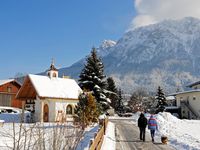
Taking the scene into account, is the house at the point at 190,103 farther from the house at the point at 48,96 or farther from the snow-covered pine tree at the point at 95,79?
the house at the point at 48,96

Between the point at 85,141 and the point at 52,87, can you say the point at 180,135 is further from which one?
the point at 52,87

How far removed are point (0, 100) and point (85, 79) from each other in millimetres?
24929

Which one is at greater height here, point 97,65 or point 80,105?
point 97,65

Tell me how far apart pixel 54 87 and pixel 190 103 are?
99.7 ft

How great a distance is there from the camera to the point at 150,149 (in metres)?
15.4

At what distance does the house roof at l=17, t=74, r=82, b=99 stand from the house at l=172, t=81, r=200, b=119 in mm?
25428

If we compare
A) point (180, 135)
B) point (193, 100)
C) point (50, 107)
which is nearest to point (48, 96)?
point (50, 107)

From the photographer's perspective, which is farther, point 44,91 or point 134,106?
point 134,106

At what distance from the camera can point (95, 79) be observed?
4097cm

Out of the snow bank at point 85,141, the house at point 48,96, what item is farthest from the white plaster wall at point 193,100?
the snow bank at point 85,141

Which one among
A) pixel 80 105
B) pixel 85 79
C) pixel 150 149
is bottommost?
pixel 150 149

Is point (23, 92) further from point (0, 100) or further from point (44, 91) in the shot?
point (0, 100)

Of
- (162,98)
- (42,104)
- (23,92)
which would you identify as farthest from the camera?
(162,98)

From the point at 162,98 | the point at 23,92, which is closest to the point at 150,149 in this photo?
the point at 23,92
